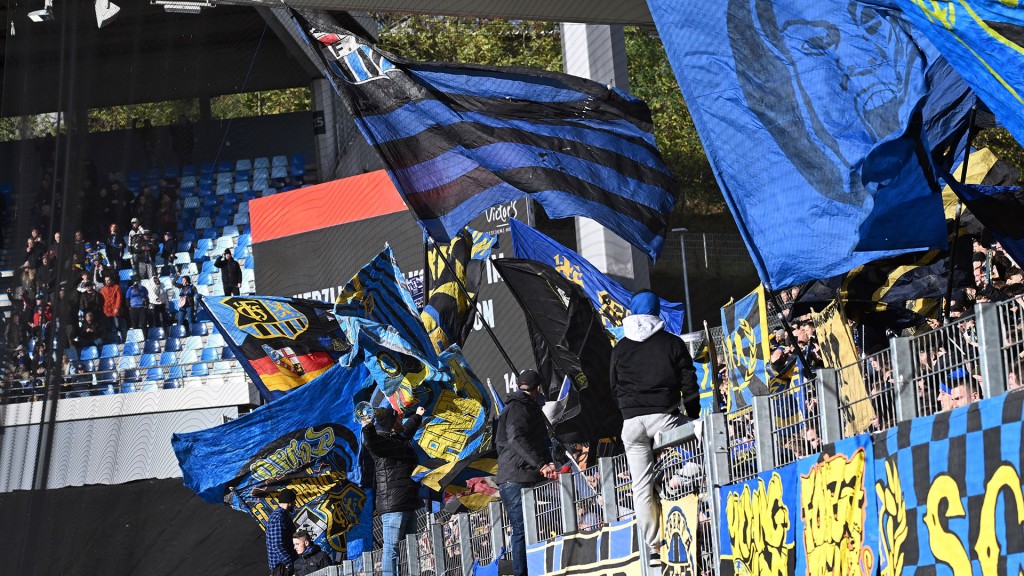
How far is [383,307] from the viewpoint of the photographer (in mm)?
16500

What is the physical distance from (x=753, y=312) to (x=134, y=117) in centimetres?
571

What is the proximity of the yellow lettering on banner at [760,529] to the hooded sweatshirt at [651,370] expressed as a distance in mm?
917

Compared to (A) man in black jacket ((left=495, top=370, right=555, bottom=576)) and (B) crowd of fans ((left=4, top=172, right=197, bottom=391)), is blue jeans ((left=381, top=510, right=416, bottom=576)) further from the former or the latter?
(B) crowd of fans ((left=4, top=172, right=197, bottom=391))

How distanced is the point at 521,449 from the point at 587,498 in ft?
3.17

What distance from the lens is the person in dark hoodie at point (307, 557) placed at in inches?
620

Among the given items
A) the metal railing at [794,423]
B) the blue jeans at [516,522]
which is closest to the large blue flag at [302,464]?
the blue jeans at [516,522]

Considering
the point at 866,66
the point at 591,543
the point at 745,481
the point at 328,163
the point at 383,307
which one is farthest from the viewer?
the point at 328,163

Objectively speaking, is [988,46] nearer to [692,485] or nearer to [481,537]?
[692,485]

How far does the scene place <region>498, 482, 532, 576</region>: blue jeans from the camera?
Result: 37.1 ft

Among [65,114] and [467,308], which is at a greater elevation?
[467,308]

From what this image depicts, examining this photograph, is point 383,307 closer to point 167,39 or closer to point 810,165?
point 810,165

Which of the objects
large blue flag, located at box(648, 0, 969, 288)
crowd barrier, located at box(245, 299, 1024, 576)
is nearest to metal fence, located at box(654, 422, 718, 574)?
crowd barrier, located at box(245, 299, 1024, 576)

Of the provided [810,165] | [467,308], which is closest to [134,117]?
[810,165]

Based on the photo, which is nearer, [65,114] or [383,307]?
[65,114]
